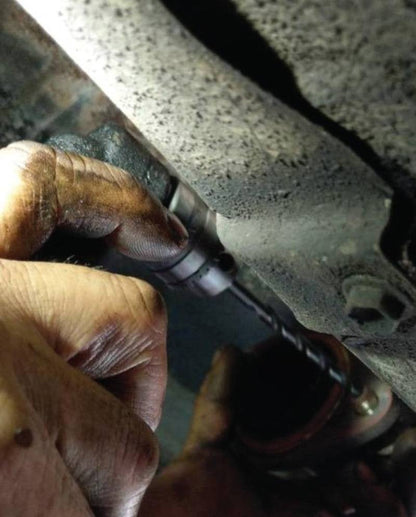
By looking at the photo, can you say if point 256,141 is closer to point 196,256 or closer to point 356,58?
point 356,58

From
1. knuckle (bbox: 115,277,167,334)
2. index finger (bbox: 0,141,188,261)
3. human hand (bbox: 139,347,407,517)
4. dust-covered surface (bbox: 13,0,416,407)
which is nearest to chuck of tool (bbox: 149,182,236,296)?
index finger (bbox: 0,141,188,261)

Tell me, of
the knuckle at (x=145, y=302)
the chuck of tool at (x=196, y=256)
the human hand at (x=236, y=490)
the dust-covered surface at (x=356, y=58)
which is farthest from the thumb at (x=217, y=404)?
the dust-covered surface at (x=356, y=58)

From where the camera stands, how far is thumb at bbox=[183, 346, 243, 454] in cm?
160

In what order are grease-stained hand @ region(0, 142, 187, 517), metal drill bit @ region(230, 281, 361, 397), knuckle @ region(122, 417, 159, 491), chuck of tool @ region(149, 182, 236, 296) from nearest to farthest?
grease-stained hand @ region(0, 142, 187, 517)
knuckle @ region(122, 417, 159, 491)
chuck of tool @ region(149, 182, 236, 296)
metal drill bit @ region(230, 281, 361, 397)

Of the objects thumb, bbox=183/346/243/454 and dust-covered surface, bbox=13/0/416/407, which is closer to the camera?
dust-covered surface, bbox=13/0/416/407

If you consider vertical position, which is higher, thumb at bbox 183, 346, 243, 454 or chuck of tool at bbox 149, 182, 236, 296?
chuck of tool at bbox 149, 182, 236, 296

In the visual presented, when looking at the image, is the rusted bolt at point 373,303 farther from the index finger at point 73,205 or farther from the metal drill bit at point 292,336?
the metal drill bit at point 292,336

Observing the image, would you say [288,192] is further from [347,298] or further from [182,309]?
[182,309]

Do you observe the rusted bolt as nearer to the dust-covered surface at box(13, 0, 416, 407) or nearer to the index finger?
the dust-covered surface at box(13, 0, 416, 407)

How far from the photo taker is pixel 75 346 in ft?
2.06

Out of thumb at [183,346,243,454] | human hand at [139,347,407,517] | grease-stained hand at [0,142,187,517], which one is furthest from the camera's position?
thumb at [183,346,243,454]

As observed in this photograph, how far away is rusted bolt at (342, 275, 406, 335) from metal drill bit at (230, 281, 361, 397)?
667 millimetres

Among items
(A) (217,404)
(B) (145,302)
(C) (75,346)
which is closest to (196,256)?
(B) (145,302)

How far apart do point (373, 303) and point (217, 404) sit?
120 centimetres
